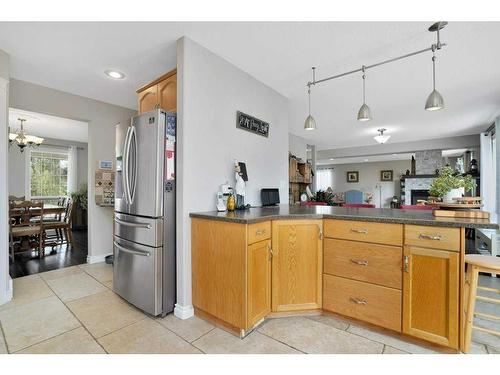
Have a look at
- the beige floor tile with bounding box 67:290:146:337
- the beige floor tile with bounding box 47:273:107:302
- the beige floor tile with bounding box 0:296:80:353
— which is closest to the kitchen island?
the beige floor tile with bounding box 67:290:146:337

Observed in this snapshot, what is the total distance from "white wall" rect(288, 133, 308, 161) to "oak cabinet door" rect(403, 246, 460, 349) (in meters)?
4.50

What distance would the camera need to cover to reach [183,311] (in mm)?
1994

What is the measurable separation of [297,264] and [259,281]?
1.15ft

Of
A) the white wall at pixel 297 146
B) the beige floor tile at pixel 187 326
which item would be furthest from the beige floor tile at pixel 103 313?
the white wall at pixel 297 146

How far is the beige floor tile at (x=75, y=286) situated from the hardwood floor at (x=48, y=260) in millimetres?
616

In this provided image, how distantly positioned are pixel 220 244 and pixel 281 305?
0.71m

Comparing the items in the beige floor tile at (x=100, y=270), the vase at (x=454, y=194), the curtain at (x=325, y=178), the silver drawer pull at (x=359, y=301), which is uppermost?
the curtain at (x=325, y=178)

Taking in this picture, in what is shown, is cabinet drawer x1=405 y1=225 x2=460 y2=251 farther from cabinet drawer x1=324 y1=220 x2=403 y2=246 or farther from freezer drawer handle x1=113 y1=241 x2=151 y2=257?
freezer drawer handle x1=113 y1=241 x2=151 y2=257

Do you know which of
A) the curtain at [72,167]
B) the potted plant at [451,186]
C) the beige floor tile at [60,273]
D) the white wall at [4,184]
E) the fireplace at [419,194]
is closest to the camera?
the potted plant at [451,186]

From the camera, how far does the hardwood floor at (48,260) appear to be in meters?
3.14

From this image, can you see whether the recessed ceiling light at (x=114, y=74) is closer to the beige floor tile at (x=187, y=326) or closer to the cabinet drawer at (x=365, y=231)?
the beige floor tile at (x=187, y=326)
